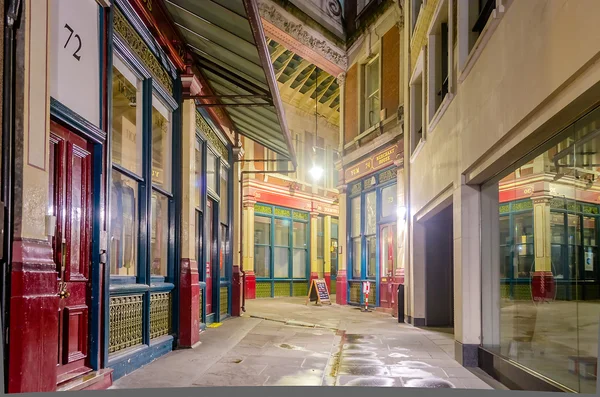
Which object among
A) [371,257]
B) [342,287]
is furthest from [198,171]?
[342,287]

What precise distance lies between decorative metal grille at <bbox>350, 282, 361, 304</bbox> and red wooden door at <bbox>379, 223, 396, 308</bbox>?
1.52m

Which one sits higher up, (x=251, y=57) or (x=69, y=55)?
(x=251, y=57)

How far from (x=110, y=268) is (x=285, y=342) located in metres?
4.13

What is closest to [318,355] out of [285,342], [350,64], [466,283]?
[285,342]

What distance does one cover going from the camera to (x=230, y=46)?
8.05 metres

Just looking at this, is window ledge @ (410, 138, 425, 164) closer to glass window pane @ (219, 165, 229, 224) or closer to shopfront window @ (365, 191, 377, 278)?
shopfront window @ (365, 191, 377, 278)

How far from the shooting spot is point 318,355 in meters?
8.05

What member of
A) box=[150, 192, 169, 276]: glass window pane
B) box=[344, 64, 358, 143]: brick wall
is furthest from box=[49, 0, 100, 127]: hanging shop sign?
box=[344, 64, 358, 143]: brick wall

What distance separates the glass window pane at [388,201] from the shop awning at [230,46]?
5.21 m

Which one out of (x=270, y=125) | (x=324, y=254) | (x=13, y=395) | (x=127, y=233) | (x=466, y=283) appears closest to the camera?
(x=13, y=395)

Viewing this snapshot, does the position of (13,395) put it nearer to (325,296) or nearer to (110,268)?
(110,268)

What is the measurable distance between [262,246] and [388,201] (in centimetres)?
816

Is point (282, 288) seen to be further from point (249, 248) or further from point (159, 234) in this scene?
point (159, 234)

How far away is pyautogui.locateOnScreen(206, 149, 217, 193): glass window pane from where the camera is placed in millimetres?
11253
